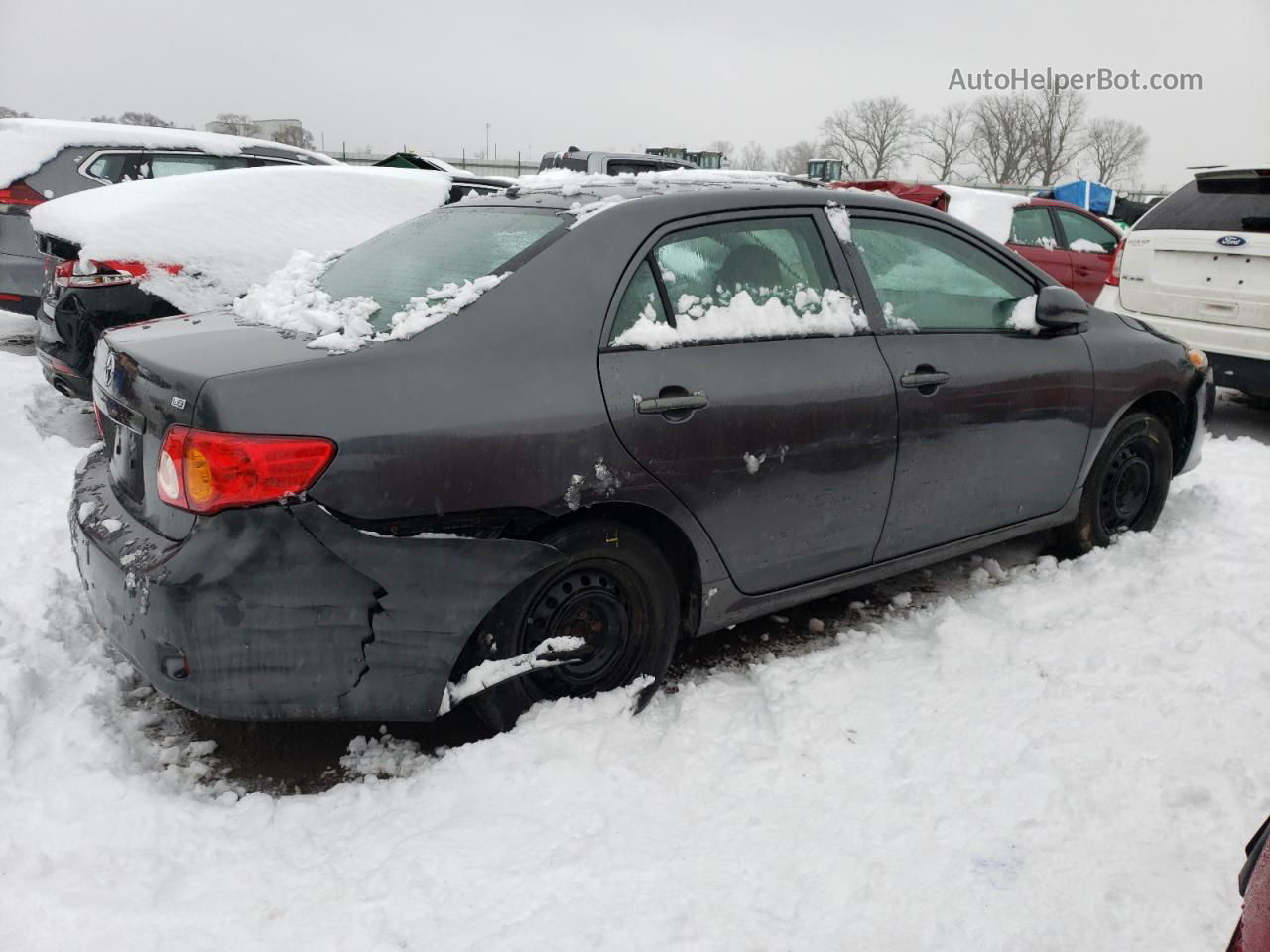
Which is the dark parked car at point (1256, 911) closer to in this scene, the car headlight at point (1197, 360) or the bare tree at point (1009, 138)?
the car headlight at point (1197, 360)

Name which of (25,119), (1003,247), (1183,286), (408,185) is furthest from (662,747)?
(25,119)

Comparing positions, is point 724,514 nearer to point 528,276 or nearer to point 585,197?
point 528,276

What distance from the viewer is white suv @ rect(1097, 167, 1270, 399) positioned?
6031 mm

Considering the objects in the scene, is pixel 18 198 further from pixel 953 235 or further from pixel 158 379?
pixel 953 235

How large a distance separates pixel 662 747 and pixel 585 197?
172 cm

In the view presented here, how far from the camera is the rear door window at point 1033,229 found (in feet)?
33.4

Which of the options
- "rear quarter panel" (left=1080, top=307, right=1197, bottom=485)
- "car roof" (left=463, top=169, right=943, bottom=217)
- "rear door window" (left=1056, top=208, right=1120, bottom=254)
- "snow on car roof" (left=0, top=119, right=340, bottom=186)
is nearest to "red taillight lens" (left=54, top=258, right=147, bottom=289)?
"car roof" (left=463, top=169, right=943, bottom=217)

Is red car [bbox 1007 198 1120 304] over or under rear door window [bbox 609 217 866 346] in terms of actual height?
over

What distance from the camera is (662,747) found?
273 centimetres

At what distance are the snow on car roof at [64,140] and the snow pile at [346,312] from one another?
Answer: 5.44 meters

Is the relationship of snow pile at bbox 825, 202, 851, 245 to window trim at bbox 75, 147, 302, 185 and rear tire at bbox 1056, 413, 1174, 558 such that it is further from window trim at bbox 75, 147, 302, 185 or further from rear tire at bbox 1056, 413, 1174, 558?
window trim at bbox 75, 147, 302, 185

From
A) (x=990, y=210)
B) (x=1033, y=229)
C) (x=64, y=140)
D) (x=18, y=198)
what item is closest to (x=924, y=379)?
(x=18, y=198)

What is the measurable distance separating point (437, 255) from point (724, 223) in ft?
3.01

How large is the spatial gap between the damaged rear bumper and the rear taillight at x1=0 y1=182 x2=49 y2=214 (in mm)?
5924
